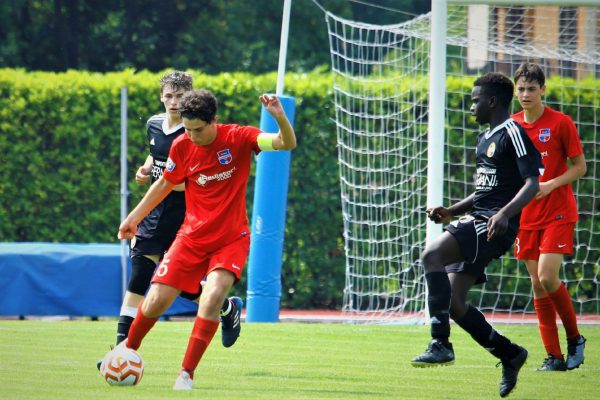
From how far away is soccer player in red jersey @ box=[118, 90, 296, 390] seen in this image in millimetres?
7188

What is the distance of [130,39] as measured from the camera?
985 inches

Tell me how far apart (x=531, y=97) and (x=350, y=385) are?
2731mm

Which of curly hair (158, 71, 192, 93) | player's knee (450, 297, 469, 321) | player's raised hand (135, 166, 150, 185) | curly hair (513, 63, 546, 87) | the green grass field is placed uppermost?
curly hair (513, 63, 546, 87)

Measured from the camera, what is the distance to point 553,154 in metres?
8.88

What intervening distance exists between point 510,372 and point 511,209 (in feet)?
3.28

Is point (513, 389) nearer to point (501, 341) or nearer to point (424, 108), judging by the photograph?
point (501, 341)

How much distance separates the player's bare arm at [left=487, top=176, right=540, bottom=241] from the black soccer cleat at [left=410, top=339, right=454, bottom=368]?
0.75 m

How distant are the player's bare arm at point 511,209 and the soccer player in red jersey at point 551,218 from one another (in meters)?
1.57

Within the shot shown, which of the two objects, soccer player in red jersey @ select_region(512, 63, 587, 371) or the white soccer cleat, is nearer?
the white soccer cleat

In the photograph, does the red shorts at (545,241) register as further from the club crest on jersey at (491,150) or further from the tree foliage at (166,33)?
the tree foliage at (166,33)

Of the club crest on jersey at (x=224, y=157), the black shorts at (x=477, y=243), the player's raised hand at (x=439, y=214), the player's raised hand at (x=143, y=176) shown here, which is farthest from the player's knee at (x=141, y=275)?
the black shorts at (x=477, y=243)

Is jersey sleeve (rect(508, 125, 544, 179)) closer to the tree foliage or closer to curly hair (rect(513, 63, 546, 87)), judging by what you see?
curly hair (rect(513, 63, 546, 87))

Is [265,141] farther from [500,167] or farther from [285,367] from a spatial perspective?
[285,367]

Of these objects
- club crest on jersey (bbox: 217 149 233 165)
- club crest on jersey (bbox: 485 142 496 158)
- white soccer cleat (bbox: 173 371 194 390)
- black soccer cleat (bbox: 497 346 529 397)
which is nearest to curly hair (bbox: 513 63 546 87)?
club crest on jersey (bbox: 485 142 496 158)
